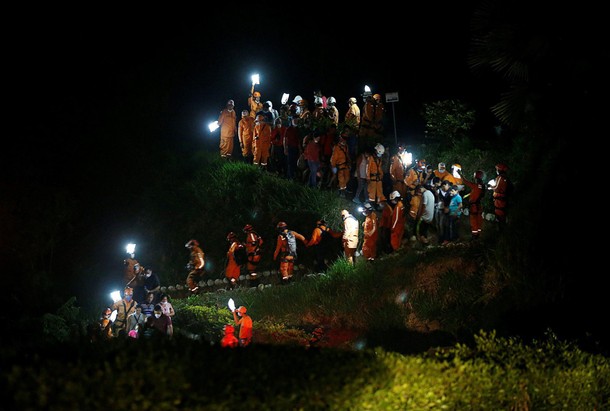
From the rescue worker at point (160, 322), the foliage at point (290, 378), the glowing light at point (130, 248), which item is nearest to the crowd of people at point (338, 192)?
the rescue worker at point (160, 322)

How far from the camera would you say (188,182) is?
22.8m

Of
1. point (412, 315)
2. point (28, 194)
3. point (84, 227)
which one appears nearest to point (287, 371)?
point (412, 315)

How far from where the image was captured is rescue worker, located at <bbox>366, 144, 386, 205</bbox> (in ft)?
64.6

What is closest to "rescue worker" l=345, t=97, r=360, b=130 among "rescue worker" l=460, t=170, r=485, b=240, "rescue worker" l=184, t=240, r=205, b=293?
"rescue worker" l=184, t=240, r=205, b=293

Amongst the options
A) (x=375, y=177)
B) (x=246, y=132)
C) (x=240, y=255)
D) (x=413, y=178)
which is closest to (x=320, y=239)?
(x=240, y=255)

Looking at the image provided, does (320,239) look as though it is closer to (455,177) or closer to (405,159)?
(455,177)

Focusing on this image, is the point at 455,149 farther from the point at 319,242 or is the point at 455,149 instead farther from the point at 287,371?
the point at 287,371

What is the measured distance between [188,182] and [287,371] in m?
17.7

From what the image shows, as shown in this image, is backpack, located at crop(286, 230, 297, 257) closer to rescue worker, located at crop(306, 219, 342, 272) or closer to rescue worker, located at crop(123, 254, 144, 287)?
rescue worker, located at crop(306, 219, 342, 272)

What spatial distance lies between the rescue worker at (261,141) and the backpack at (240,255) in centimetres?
462

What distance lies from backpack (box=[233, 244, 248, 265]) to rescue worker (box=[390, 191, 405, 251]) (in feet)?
12.7

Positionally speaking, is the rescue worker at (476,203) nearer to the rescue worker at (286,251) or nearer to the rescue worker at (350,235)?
the rescue worker at (350,235)

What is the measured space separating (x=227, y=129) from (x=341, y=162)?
194 inches

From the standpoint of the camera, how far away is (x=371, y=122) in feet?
76.9
